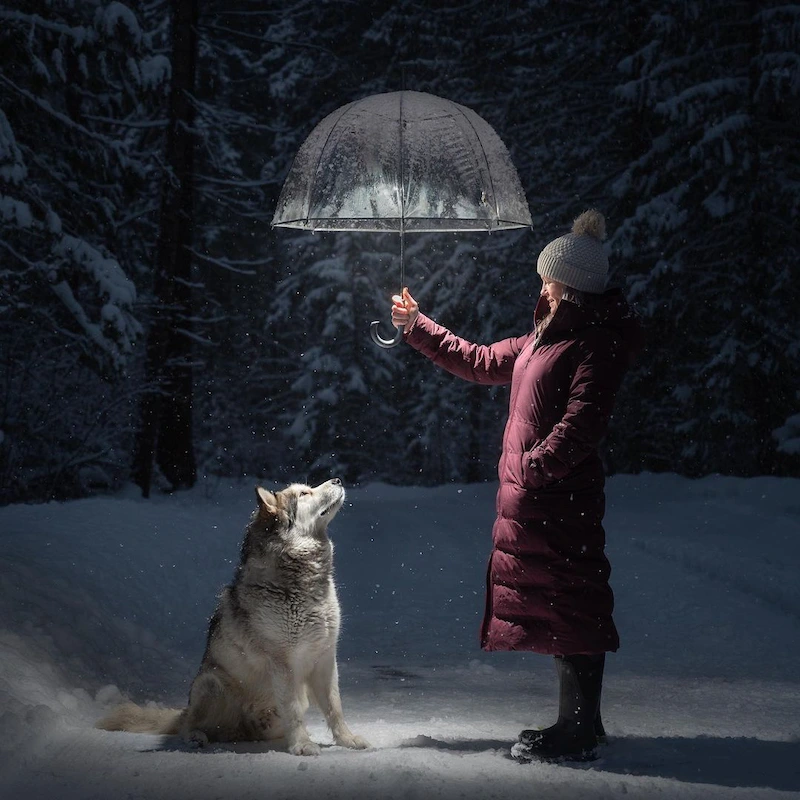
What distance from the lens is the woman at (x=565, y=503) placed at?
5.87 m

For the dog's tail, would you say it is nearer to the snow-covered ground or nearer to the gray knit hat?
the snow-covered ground

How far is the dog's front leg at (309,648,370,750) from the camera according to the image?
6.21m

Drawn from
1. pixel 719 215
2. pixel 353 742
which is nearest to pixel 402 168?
pixel 353 742

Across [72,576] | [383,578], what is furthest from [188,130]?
[72,576]

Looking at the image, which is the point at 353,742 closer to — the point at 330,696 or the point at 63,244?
the point at 330,696

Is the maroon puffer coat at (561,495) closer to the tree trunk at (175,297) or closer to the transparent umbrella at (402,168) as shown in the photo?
the transparent umbrella at (402,168)

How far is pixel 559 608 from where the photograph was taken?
588cm

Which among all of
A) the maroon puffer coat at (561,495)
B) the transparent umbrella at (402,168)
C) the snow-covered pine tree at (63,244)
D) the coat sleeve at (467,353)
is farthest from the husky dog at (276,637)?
the snow-covered pine tree at (63,244)

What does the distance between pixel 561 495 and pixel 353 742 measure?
72.9 inches

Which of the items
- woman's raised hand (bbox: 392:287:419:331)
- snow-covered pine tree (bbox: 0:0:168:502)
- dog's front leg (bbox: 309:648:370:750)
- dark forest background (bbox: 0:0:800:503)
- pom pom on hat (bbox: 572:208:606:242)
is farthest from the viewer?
dark forest background (bbox: 0:0:800:503)

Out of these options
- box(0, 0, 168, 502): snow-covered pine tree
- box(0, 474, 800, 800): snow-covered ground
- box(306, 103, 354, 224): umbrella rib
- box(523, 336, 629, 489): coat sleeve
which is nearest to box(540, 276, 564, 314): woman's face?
box(523, 336, 629, 489): coat sleeve

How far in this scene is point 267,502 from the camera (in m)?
6.15

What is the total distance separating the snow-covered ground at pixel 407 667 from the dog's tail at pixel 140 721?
187mm

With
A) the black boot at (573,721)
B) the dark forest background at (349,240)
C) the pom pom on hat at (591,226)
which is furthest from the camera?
the dark forest background at (349,240)
